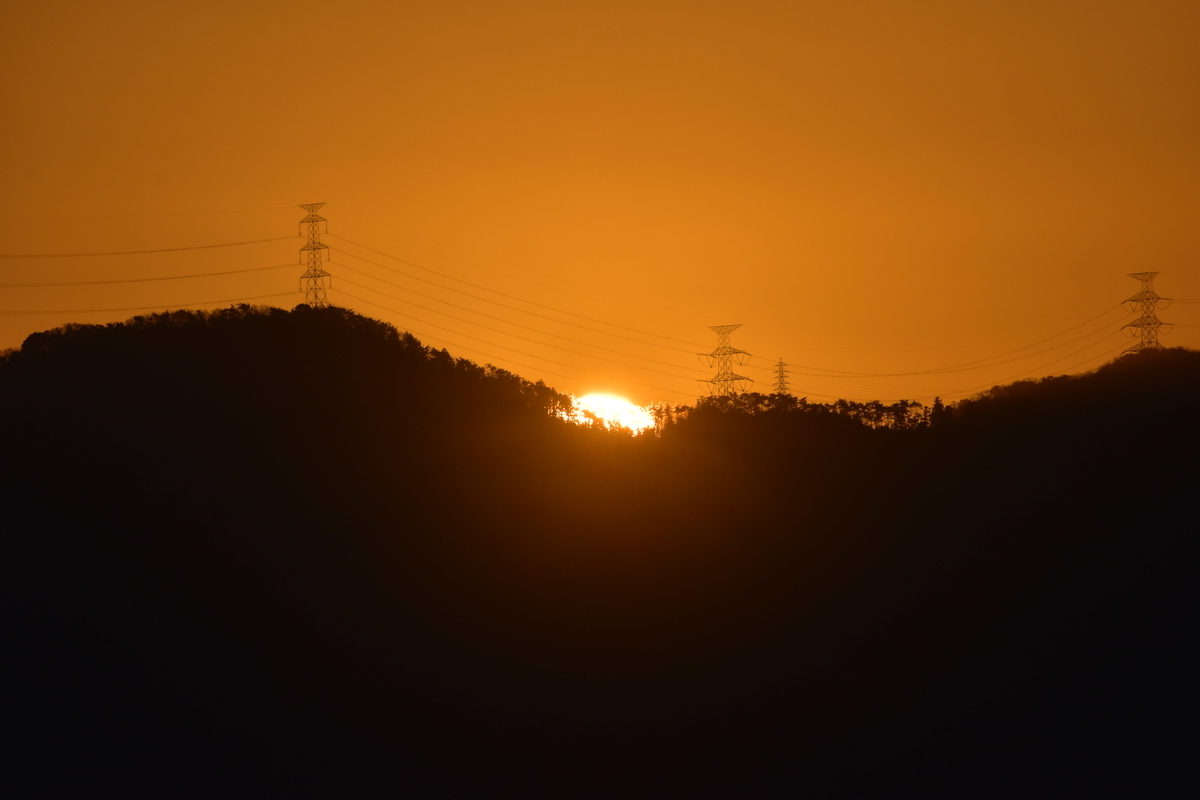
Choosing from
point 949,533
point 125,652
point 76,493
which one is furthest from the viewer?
point 949,533

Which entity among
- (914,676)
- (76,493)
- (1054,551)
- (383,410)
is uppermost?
(383,410)

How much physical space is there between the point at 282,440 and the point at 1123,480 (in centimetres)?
4356

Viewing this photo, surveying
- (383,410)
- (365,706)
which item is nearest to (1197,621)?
(365,706)

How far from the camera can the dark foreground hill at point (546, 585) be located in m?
45.8

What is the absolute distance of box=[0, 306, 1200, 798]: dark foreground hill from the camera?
4581 cm

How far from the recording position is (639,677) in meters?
54.6

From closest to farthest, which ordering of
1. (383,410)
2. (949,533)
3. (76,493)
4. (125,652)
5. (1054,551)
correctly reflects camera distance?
1. (125,652)
2. (76,493)
3. (1054,551)
4. (949,533)
5. (383,410)

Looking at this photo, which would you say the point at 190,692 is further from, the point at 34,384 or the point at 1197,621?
the point at 1197,621

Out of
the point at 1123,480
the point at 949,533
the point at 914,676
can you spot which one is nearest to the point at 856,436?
the point at 949,533

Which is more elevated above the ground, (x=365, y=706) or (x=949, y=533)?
(x=949, y=533)

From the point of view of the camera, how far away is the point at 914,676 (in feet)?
171

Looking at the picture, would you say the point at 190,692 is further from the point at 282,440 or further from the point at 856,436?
the point at 856,436

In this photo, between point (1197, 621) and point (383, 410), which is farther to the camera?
point (383, 410)

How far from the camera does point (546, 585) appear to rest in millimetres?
59094
